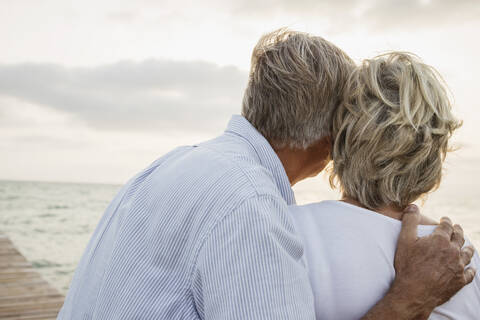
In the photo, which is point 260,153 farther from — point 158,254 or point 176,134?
point 176,134

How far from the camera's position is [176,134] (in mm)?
37750

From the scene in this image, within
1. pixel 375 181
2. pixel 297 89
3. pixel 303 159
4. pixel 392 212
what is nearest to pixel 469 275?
pixel 392 212

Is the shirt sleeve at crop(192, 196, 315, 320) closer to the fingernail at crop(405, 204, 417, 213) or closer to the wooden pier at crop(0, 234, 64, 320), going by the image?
the fingernail at crop(405, 204, 417, 213)

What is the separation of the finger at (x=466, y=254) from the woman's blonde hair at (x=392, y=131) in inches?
8.6

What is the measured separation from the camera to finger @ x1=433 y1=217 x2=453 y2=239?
1.47 meters

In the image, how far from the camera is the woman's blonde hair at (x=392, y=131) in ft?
4.87

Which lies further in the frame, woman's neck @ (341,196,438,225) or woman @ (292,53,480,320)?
woman's neck @ (341,196,438,225)

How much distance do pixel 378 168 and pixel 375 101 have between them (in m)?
0.21

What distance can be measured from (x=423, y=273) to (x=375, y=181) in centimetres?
31

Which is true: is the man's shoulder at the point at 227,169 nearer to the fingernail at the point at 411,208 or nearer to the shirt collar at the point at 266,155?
the shirt collar at the point at 266,155

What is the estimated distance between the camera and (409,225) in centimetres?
147

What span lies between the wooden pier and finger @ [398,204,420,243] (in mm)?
3695

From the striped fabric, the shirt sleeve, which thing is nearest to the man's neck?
the striped fabric

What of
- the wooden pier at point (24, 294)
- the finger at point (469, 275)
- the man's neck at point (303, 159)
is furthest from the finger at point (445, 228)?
the wooden pier at point (24, 294)
